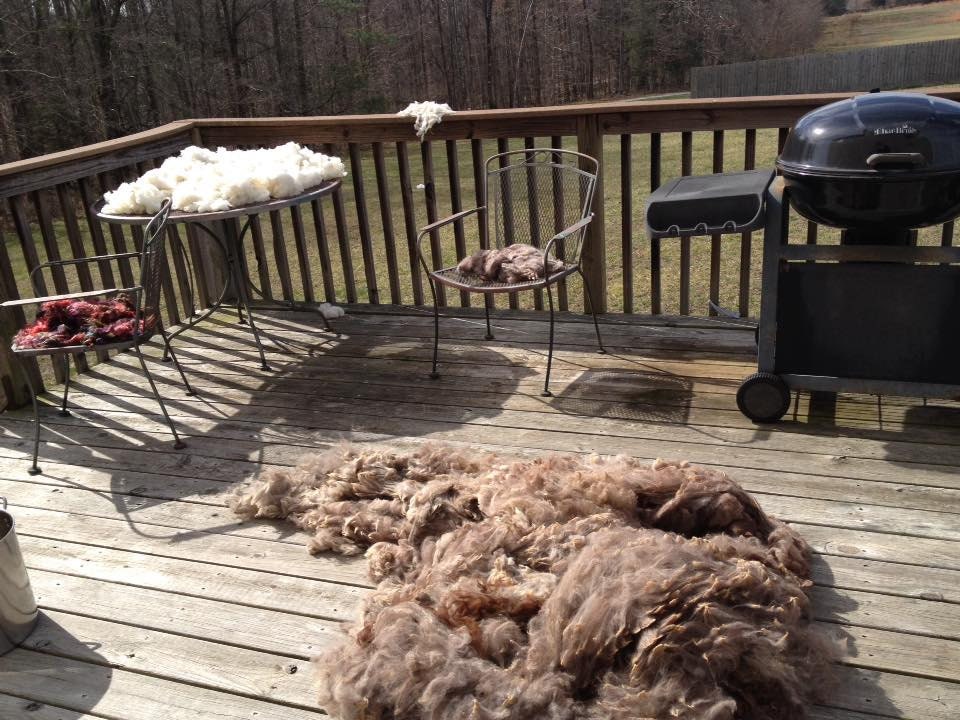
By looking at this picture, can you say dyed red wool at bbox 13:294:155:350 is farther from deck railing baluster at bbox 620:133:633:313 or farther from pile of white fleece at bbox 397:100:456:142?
deck railing baluster at bbox 620:133:633:313

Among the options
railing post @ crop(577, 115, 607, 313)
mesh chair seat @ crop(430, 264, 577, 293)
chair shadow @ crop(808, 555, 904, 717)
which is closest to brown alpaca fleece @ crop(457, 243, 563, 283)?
mesh chair seat @ crop(430, 264, 577, 293)

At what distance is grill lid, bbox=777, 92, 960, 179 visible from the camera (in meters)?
2.55

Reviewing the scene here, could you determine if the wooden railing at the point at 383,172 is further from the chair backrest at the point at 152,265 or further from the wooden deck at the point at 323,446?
the chair backrest at the point at 152,265

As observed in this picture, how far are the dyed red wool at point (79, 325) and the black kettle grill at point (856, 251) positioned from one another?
2.02 meters

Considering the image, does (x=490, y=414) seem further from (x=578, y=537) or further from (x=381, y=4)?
(x=381, y=4)

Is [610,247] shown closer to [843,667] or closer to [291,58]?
[291,58]

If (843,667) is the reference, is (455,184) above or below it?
above

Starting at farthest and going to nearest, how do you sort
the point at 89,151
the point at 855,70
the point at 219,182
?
1. the point at 855,70
2. the point at 89,151
3. the point at 219,182

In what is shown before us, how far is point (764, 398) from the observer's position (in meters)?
3.09

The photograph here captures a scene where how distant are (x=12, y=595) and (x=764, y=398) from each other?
8.09 feet

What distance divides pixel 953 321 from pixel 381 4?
1109cm

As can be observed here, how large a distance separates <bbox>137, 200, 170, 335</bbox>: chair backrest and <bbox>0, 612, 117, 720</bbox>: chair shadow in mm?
1296

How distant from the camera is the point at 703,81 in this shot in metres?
17.0

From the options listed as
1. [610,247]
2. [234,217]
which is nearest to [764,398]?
[234,217]
